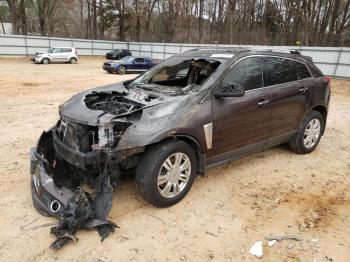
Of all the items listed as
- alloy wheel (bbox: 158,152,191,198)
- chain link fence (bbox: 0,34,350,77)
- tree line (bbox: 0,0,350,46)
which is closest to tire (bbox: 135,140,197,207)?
alloy wheel (bbox: 158,152,191,198)

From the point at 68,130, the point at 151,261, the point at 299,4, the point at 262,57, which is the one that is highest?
the point at 299,4

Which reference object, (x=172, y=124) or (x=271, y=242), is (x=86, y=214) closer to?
(x=172, y=124)

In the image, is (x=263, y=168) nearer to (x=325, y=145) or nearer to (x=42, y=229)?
(x=325, y=145)

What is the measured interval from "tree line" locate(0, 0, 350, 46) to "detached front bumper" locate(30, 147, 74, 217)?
2252cm

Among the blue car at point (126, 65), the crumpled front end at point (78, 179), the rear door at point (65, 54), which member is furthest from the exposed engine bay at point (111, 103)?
the rear door at point (65, 54)

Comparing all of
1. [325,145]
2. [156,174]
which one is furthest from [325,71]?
[156,174]

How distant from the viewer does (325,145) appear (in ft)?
19.0

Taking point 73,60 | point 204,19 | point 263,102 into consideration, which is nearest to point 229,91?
point 263,102

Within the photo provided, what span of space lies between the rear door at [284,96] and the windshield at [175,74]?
3.08 feet

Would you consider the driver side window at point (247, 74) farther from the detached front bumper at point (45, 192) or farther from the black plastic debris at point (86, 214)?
the detached front bumper at point (45, 192)

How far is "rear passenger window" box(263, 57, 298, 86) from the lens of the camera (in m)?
4.30

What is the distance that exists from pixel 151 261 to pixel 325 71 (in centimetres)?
1825

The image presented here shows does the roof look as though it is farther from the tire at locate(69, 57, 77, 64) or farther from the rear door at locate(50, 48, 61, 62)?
the tire at locate(69, 57, 77, 64)

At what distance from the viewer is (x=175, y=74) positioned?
15.5 feet
